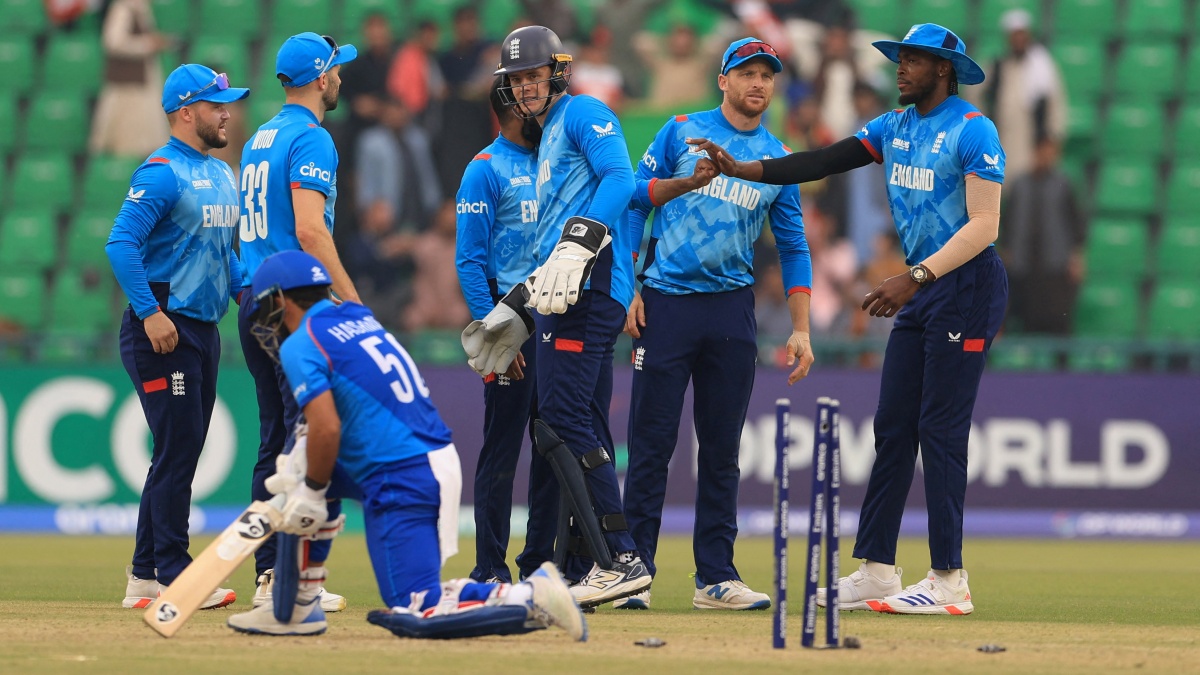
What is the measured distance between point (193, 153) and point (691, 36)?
30.5 ft

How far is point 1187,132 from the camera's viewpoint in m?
16.6

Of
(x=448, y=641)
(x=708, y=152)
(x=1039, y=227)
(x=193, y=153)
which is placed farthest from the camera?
(x=1039, y=227)

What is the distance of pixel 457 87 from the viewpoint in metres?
16.0

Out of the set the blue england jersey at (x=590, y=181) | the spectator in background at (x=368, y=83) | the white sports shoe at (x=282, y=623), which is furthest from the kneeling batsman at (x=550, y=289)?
the spectator in background at (x=368, y=83)

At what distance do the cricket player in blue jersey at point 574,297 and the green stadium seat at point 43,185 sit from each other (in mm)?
10688

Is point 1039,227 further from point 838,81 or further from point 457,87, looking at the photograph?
point 457,87

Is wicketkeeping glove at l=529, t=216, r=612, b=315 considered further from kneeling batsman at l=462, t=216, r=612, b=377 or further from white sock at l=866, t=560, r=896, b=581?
white sock at l=866, t=560, r=896, b=581

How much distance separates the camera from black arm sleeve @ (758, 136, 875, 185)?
7445mm

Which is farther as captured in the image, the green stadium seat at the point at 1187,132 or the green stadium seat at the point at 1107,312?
the green stadium seat at the point at 1187,132

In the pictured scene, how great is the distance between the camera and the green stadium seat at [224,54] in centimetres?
1748

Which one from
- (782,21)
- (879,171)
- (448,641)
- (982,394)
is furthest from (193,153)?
(782,21)

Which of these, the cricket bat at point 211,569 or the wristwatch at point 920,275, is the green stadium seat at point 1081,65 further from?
the cricket bat at point 211,569

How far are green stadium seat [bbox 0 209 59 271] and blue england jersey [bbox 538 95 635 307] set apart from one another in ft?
33.6

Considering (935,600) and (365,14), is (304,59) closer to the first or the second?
(935,600)
